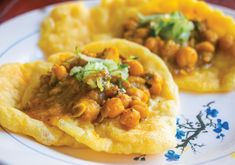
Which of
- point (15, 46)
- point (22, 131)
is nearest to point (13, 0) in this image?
point (15, 46)

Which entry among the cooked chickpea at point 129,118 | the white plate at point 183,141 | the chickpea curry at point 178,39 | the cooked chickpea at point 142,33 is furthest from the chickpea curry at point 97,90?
the cooked chickpea at point 142,33

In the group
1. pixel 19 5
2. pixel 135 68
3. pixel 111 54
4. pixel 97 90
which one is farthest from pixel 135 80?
pixel 19 5

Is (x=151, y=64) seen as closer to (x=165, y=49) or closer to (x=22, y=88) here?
(x=165, y=49)

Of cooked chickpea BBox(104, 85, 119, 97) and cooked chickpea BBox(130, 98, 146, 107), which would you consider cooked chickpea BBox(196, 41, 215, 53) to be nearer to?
cooked chickpea BBox(130, 98, 146, 107)

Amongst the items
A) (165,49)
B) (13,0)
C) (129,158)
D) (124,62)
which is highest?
(13,0)

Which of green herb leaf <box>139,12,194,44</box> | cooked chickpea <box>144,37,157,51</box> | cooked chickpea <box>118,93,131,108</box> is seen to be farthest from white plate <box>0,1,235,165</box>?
green herb leaf <box>139,12,194,44</box>

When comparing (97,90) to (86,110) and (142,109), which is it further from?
(142,109)

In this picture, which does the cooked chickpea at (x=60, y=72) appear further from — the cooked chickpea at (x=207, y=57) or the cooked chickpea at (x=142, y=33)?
the cooked chickpea at (x=207, y=57)
